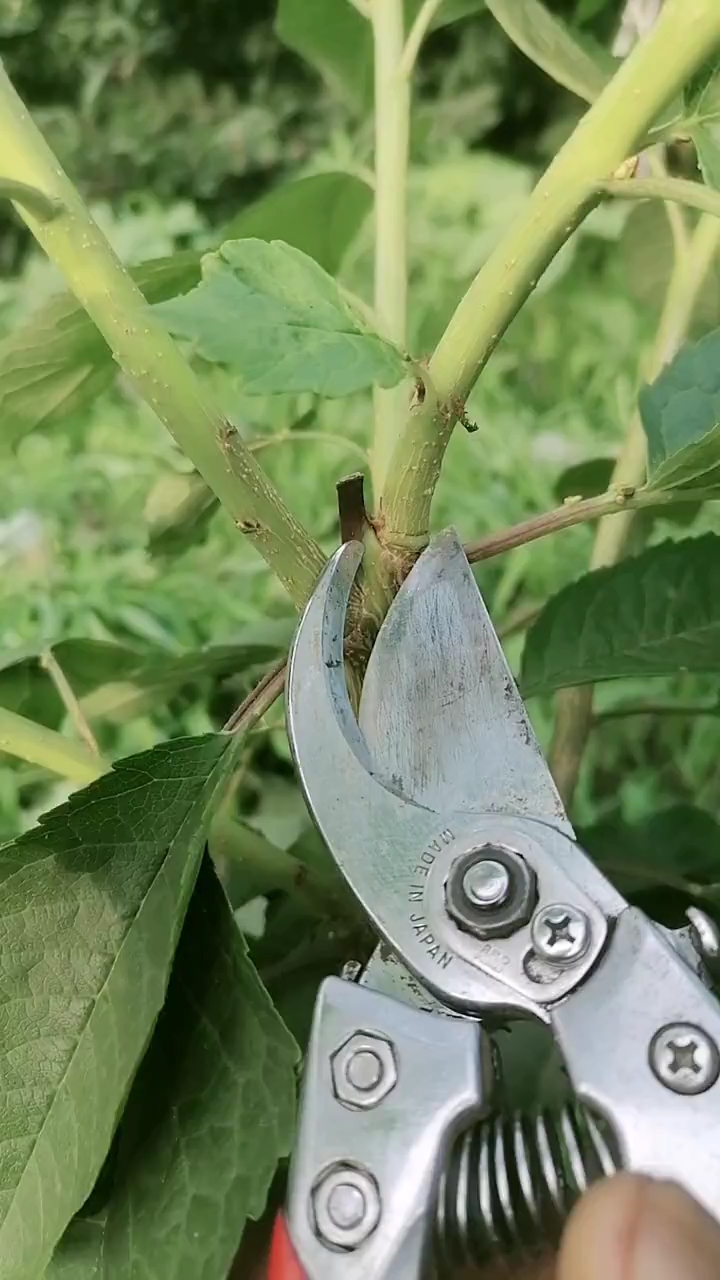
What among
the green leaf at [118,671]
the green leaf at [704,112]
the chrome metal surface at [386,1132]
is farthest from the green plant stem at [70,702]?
the green leaf at [704,112]

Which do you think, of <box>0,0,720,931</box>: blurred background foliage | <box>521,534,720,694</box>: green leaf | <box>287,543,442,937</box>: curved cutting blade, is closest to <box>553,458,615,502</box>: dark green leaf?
<box>0,0,720,931</box>: blurred background foliage

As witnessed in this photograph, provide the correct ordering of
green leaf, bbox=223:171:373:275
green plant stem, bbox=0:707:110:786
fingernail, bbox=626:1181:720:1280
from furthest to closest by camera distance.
Answer: green leaf, bbox=223:171:373:275 < green plant stem, bbox=0:707:110:786 < fingernail, bbox=626:1181:720:1280

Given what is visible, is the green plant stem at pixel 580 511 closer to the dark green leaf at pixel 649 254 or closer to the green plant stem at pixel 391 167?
the green plant stem at pixel 391 167

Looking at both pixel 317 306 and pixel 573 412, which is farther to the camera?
pixel 573 412

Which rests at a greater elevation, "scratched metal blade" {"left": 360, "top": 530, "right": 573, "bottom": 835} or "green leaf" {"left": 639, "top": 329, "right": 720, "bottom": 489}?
"green leaf" {"left": 639, "top": 329, "right": 720, "bottom": 489}

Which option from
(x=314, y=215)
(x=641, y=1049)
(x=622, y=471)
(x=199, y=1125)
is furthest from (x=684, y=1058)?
(x=314, y=215)

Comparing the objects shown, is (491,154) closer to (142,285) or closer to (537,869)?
(142,285)

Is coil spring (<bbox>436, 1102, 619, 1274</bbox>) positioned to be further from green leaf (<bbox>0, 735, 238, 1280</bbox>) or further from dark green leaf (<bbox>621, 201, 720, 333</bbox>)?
dark green leaf (<bbox>621, 201, 720, 333</bbox>)

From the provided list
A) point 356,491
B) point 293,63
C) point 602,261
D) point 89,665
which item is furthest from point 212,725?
point 293,63

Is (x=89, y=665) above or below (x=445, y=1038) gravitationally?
above
